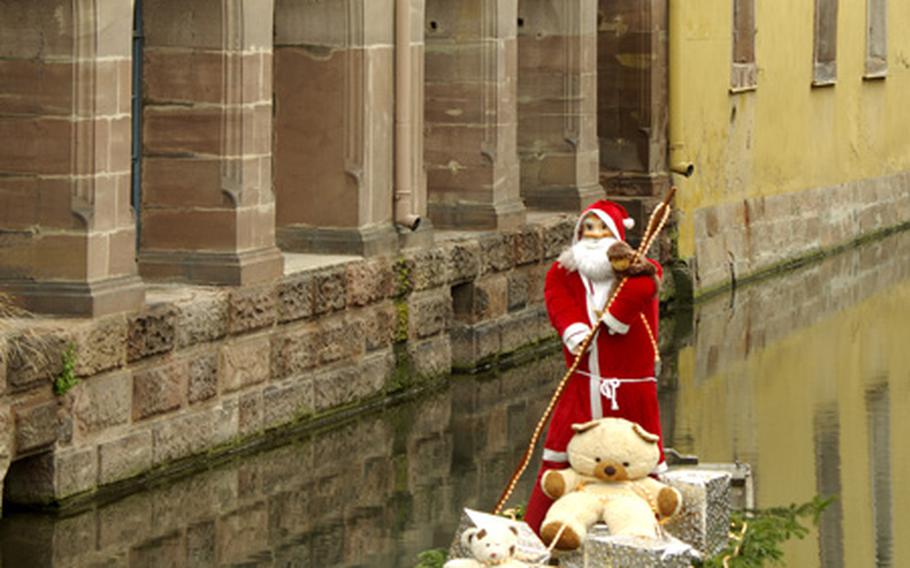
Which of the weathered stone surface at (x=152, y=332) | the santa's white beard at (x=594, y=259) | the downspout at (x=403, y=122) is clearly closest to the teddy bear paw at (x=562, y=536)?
the santa's white beard at (x=594, y=259)

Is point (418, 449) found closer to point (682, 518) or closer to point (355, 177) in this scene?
point (355, 177)

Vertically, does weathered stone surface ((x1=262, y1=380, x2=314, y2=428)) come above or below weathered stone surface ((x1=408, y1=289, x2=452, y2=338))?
below

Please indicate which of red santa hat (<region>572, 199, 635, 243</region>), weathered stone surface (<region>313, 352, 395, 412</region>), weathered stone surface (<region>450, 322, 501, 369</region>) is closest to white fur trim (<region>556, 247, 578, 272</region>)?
red santa hat (<region>572, 199, 635, 243</region>)

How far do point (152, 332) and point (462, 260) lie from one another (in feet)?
15.1

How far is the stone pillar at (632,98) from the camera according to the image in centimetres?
2311

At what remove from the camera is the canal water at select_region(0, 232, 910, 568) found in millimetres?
12492

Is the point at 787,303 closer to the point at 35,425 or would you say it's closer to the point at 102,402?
the point at 102,402

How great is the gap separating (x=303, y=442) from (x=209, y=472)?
1141 mm

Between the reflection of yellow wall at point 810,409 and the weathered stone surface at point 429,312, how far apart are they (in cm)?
167

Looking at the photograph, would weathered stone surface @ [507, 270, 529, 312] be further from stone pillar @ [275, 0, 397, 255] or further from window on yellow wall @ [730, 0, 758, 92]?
window on yellow wall @ [730, 0, 758, 92]

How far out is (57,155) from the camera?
1409 cm

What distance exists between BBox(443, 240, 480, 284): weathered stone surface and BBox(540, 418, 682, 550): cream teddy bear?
7549 millimetres

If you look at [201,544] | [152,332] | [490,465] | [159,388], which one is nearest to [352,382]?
[490,465]

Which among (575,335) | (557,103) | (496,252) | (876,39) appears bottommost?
(496,252)
